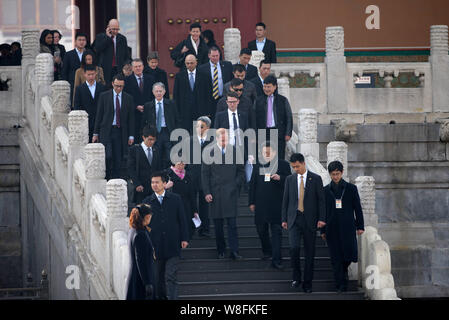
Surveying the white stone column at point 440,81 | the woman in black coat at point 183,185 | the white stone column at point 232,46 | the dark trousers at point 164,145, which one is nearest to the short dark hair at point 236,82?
the dark trousers at point 164,145

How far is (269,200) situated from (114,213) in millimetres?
2286

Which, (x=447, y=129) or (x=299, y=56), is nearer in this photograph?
(x=447, y=129)

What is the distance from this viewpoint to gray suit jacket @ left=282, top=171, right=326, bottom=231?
17031 millimetres

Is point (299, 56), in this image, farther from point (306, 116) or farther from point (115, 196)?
point (115, 196)

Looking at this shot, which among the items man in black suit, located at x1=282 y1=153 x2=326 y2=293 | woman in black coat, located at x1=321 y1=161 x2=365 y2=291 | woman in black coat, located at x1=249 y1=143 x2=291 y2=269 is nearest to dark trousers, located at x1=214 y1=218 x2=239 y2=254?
woman in black coat, located at x1=249 y1=143 x2=291 y2=269

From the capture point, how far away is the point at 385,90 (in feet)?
76.4

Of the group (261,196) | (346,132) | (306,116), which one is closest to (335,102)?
(346,132)

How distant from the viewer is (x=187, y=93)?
20.5 m

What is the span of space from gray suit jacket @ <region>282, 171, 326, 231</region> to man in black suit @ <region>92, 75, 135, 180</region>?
3513mm

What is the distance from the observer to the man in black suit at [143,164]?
18.2m

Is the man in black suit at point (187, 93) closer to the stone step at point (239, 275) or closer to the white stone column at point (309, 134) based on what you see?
the white stone column at point (309, 134)

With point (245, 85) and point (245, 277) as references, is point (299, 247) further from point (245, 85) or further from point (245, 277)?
point (245, 85)

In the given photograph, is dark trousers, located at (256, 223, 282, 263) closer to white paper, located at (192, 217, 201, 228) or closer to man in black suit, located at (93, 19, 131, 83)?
white paper, located at (192, 217, 201, 228)

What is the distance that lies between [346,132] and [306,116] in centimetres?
299
